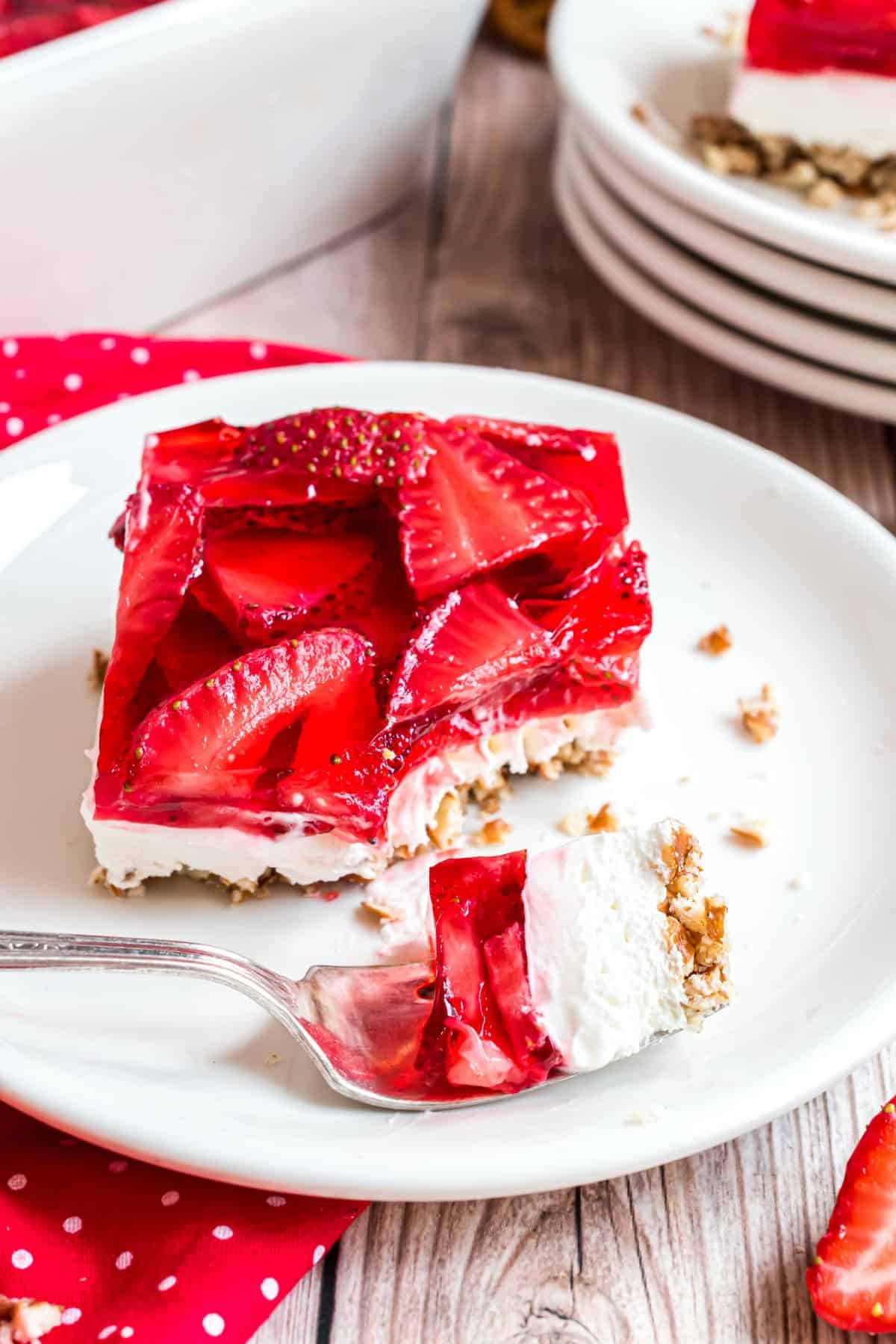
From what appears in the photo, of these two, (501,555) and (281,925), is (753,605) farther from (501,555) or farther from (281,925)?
(281,925)

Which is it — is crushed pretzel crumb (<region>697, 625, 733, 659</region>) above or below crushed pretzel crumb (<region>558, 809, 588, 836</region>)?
above

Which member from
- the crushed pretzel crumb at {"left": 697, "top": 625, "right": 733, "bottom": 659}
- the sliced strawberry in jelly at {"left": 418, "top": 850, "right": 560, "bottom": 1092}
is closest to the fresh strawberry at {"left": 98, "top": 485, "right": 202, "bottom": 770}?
the sliced strawberry in jelly at {"left": 418, "top": 850, "right": 560, "bottom": 1092}

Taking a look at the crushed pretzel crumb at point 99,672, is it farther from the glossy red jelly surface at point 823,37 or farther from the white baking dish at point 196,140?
the glossy red jelly surface at point 823,37

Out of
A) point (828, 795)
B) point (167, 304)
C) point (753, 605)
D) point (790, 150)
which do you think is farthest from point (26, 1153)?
point (790, 150)

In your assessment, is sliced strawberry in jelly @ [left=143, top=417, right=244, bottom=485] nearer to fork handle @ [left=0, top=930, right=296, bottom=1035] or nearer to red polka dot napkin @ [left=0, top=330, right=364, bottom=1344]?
fork handle @ [left=0, top=930, right=296, bottom=1035]

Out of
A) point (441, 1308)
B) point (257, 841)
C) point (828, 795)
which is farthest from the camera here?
point (828, 795)

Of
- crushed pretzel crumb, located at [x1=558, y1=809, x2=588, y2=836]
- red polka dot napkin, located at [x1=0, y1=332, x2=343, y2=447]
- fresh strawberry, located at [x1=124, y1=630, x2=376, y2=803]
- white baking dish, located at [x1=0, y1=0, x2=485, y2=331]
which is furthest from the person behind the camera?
red polka dot napkin, located at [x1=0, y1=332, x2=343, y2=447]

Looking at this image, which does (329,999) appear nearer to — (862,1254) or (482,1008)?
(482,1008)

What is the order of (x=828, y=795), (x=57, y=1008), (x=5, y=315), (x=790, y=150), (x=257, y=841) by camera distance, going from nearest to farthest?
(x=57, y=1008), (x=257, y=841), (x=828, y=795), (x=5, y=315), (x=790, y=150)
